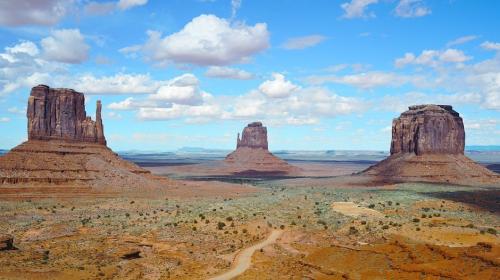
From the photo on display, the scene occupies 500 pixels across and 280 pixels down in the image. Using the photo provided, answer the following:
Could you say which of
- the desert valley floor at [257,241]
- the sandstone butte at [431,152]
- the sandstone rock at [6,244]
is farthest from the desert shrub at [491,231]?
the sandstone butte at [431,152]

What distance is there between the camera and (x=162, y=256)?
4250 centimetres

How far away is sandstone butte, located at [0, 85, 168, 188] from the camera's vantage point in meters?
90.0

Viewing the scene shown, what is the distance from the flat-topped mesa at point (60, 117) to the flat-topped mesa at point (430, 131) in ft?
284

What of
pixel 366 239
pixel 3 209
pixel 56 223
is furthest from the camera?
pixel 3 209

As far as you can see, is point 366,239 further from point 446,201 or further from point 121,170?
point 121,170

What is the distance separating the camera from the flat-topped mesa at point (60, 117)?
324 ft

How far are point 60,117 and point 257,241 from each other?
70318mm

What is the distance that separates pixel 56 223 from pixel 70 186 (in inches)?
1360

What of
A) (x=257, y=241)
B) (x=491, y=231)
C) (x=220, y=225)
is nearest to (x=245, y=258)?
(x=257, y=241)

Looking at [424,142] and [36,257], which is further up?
[424,142]

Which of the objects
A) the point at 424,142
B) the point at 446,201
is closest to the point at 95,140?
the point at 446,201

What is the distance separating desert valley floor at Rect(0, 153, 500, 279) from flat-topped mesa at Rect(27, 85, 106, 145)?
101 feet

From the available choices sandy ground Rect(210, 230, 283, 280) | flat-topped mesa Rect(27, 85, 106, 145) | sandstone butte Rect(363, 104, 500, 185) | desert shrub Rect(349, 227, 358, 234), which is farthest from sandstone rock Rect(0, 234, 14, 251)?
sandstone butte Rect(363, 104, 500, 185)

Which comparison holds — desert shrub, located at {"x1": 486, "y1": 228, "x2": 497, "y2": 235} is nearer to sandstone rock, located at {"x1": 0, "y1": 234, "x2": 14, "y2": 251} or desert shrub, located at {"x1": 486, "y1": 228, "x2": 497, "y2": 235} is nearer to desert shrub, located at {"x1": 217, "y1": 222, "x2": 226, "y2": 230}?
desert shrub, located at {"x1": 217, "y1": 222, "x2": 226, "y2": 230}
